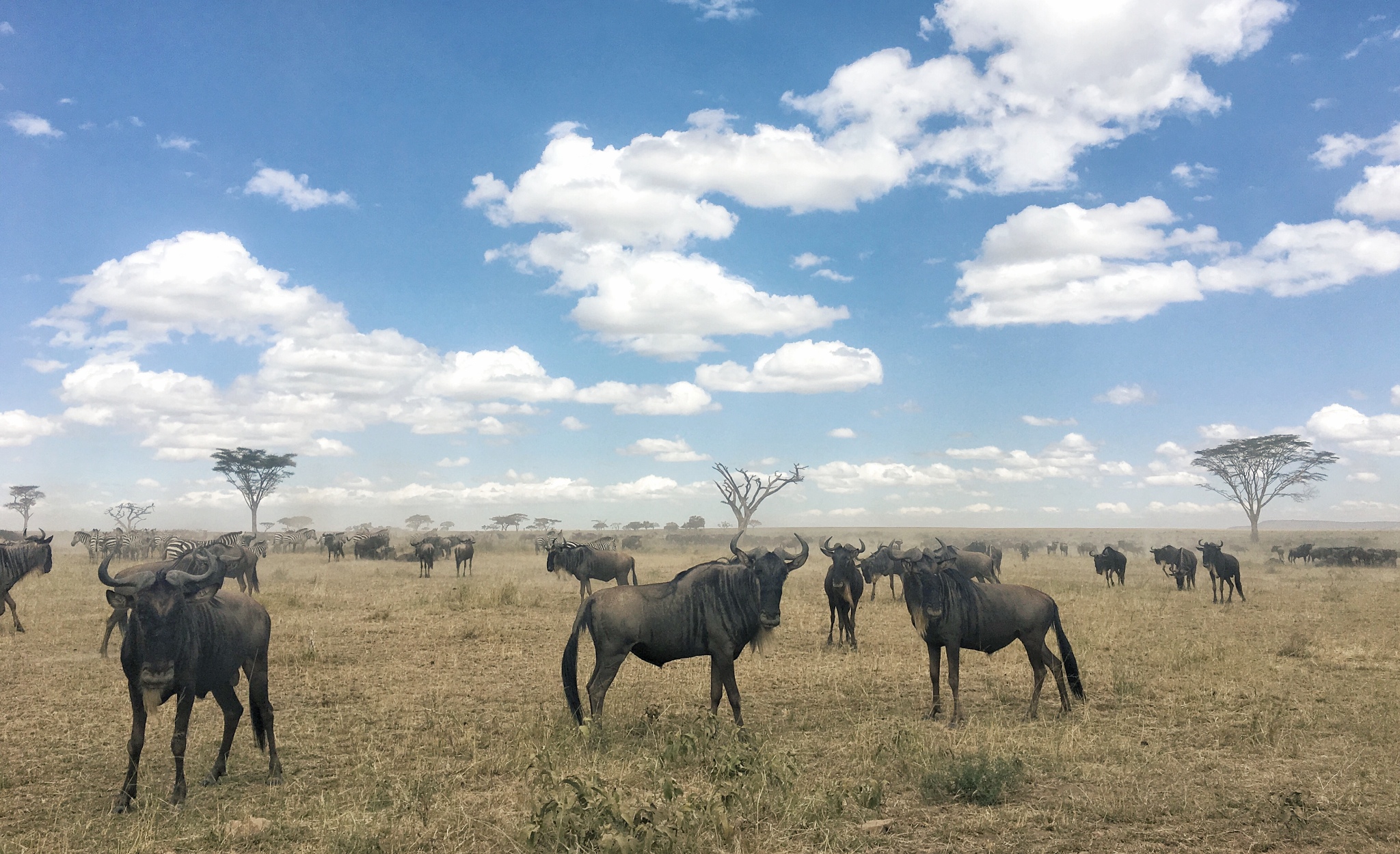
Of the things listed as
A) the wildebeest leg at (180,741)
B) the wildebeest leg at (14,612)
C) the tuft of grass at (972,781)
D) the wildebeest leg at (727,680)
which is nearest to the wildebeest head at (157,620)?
the wildebeest leg at (180,741)

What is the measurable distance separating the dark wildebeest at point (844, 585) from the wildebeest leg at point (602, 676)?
19.7 feet

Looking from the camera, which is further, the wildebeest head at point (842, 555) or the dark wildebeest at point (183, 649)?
the wildebeest head at point (842, 555)

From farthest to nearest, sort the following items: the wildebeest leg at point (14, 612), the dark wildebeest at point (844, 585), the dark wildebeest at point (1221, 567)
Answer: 1. the dark wildebeest at point (1221, 567)
2. the wildebeest leg at point (14, 612)
3. the dark wildebeest at point (844, 585)

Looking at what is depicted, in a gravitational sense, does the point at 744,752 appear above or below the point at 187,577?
below

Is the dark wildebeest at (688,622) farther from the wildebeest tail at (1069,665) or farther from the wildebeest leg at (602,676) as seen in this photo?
the wildebeest tail at (1069,665)

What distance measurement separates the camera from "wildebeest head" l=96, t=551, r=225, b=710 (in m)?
6.18

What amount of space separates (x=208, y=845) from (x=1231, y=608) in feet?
74.6

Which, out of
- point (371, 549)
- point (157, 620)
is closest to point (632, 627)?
point (157, 620)

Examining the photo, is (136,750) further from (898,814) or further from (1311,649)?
(1311,649)

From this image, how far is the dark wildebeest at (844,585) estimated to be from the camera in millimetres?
13984

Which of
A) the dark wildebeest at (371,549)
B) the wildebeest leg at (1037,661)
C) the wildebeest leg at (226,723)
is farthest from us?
the dark wildebeest at (371,549)

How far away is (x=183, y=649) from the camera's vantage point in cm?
640

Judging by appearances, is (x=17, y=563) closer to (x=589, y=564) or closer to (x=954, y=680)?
(x=589, y=564)

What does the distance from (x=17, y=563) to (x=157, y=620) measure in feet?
44.2
